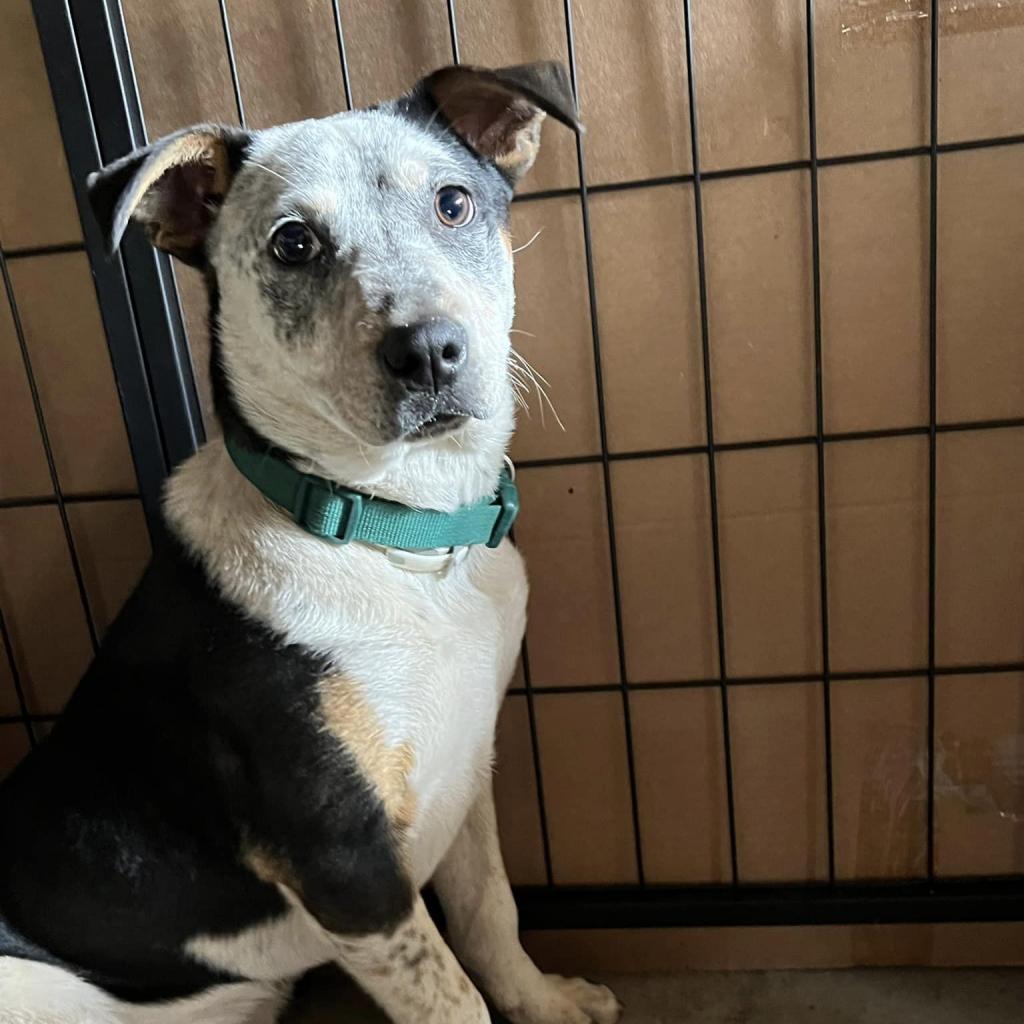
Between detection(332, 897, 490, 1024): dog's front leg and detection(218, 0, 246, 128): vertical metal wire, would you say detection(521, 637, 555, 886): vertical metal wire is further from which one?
detection(218, 0, 246, 128): vertical metal wire

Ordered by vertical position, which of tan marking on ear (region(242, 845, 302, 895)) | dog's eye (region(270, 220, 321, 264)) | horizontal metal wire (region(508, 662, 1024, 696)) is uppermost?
dog's eye (region(270, 220, 321, 264))

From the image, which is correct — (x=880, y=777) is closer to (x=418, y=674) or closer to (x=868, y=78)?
(x=418, y=674)

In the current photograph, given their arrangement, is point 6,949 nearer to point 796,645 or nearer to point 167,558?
point 167,558

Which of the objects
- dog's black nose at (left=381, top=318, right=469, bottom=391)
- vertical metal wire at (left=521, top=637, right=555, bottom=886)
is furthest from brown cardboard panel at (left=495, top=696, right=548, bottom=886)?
dog's black nose at (left=381, top=318, right=469, bottom=391)

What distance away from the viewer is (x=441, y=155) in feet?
3.89

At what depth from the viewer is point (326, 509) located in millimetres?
1157

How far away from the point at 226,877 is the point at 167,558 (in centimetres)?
42

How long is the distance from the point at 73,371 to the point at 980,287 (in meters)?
1.43

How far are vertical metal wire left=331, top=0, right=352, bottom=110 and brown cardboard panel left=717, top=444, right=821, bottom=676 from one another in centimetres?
80

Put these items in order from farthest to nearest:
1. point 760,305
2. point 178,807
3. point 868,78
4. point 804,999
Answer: point 804,999, point 760,305, point 868,78, point 178,807

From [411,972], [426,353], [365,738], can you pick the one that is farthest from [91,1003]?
[426,353]

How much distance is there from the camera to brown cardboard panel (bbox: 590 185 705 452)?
1449 mm

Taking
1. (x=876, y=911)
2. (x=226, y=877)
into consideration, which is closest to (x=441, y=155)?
(x=226, y=877)

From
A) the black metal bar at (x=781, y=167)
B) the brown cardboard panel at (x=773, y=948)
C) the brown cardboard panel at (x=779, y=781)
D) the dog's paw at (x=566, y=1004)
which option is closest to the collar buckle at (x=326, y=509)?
the black metal bar at (x=781, y=167)
